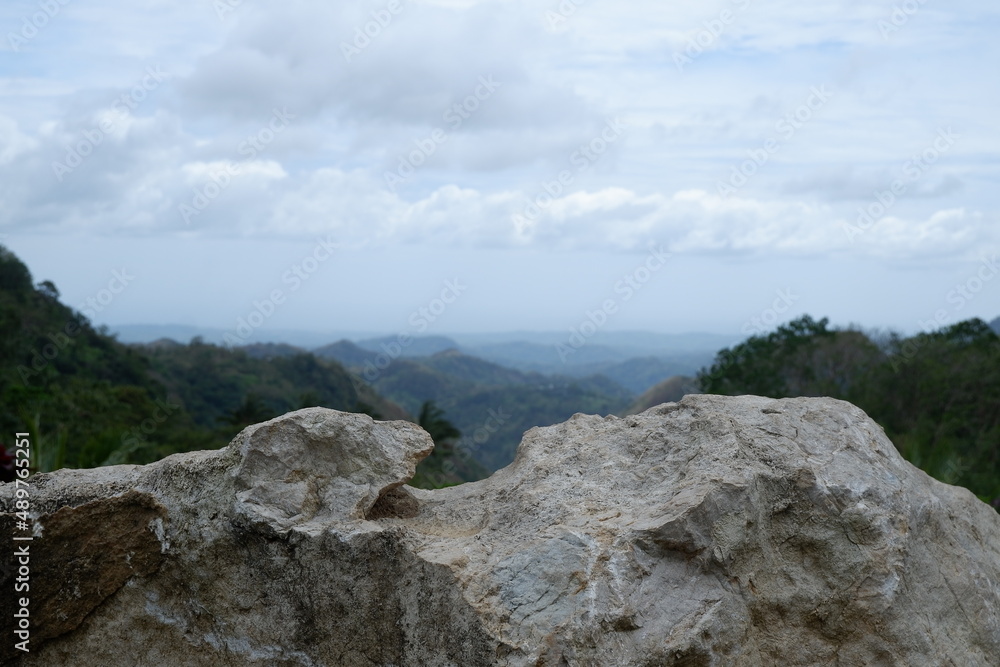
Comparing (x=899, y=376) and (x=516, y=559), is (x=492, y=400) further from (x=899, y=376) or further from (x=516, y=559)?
(x=516, y=559)

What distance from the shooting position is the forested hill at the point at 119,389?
13.2m

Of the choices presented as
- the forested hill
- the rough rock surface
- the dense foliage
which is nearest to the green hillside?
the forested hill

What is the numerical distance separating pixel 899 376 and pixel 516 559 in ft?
71.6

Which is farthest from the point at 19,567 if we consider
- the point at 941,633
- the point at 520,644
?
the point at 941,633

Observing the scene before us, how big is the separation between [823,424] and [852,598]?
3.00 ft

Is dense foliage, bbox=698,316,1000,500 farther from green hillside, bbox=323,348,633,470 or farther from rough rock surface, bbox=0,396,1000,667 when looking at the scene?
green hillside, bbox=323,348,633,470

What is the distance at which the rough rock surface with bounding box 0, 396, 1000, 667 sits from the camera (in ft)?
11.4

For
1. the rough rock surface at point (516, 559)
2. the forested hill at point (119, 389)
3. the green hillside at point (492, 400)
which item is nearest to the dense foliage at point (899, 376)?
the rough rock surface at point (516, 559)

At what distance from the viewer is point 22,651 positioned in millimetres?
3947

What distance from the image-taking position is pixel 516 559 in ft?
11.8

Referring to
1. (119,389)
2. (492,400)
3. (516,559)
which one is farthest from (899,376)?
(492,400)

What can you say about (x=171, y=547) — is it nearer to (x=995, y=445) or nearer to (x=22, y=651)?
(x=22, y=651)

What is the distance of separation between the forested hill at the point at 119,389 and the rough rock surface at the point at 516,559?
9.94 feet

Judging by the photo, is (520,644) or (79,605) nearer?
(520,644)
